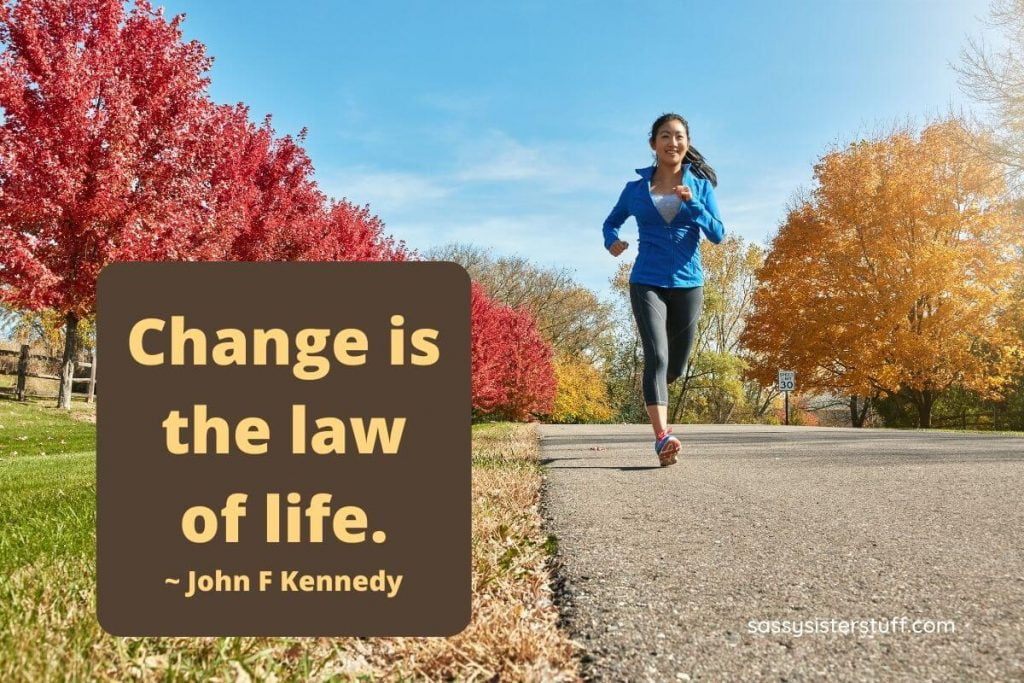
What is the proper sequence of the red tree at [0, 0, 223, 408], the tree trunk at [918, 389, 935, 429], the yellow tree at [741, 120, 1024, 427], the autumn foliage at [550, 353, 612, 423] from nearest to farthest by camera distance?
the red tree at [0, 0, 223, 408] < the yellow tree at [741, 120, 1024, 427] < the tree trunk at [918, 389, 935, 429] < the autumn foliage at [550, 353, 612, 423]

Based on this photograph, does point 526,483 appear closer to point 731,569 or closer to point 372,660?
point 731,569

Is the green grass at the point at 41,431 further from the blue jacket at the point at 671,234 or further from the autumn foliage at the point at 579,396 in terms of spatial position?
the autumn foliage at the point at 579,396

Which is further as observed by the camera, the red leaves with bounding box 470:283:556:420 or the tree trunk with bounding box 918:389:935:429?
the tree trunk with bounding box 918:389:935:429

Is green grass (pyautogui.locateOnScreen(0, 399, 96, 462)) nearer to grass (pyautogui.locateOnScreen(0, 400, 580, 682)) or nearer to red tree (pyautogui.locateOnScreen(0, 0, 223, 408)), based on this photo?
red tree (pyautogui.locateOnScreen(0, 0, 223, 408))

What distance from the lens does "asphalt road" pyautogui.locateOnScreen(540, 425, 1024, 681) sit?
1582 mm

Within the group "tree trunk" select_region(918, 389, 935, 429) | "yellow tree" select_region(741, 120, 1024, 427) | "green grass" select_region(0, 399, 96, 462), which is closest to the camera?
"green grass" select_region(0, 399, 96, 462)

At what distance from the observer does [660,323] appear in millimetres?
4941

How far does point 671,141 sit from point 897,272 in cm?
1893

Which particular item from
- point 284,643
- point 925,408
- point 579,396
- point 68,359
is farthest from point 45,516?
point 579,396

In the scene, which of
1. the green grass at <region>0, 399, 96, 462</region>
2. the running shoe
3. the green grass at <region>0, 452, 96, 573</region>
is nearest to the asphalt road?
the running shoe

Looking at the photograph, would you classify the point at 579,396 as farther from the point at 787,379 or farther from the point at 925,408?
the point at 925,408

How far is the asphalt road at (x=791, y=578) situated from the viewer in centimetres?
158

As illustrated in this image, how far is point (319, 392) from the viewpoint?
163 centimetres

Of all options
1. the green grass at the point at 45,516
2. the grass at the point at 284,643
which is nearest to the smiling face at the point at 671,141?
the grass at the point at 284,643
